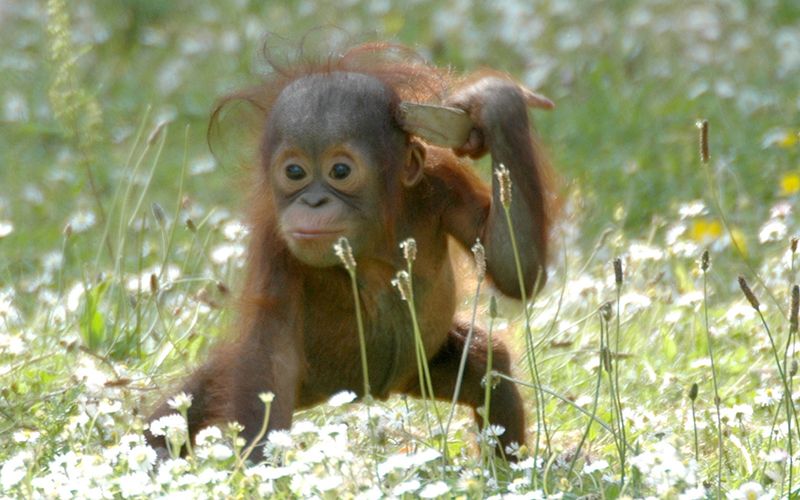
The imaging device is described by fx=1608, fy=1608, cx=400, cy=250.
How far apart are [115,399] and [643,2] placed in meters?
6.22

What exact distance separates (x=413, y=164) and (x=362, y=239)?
288 mm

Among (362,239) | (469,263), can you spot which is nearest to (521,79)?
(469,263)

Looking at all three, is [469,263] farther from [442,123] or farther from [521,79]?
[521,79]

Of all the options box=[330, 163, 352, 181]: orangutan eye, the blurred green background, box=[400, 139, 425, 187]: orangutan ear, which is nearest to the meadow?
the blurred green background

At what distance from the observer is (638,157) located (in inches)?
301

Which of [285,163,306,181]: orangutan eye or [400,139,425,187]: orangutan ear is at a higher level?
[400,139,425,187]: orangutan ear

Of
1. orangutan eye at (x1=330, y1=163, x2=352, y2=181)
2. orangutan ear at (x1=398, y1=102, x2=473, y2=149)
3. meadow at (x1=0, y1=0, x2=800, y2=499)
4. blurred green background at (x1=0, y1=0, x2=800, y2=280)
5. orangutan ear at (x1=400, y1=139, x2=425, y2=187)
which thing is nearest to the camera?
meadow at (x1=0, y1=0, x2=800, y2=499)

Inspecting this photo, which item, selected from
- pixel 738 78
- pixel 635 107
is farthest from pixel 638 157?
pixel 738 78

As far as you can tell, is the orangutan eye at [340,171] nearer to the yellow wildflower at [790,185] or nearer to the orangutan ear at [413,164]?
the orangutan ear at [413,164]

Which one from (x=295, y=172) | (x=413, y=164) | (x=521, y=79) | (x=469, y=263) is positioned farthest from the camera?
(x=521, y=79)

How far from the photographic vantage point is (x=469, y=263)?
4.74m

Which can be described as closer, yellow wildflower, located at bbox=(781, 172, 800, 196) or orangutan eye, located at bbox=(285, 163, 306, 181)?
orangutan eye, located at bbox=(285, 163, 306, 181)

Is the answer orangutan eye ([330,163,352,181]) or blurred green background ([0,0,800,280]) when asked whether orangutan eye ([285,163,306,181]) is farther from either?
blurred green background ([0,0,800,280])

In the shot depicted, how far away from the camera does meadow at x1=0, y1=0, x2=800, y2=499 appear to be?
351 centimetres
